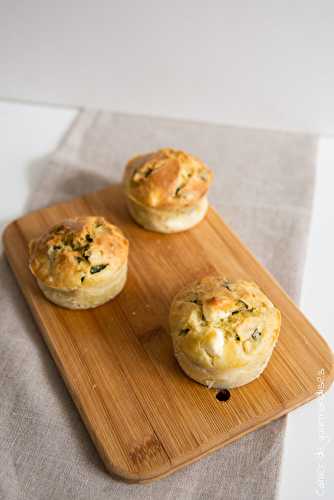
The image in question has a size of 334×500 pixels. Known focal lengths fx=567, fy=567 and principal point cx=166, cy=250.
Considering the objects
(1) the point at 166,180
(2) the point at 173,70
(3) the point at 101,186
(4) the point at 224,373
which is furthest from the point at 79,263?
(2) the point at 173,70

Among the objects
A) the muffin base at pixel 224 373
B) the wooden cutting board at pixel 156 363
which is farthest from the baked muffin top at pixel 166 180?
the muffin base at pixel 224 373

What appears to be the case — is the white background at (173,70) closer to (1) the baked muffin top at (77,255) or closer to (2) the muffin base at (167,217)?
(2) the muffin base at (167,217)

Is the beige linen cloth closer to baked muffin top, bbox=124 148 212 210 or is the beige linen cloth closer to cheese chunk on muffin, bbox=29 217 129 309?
cheese chunk on muffin, bbox=29 217 129 309

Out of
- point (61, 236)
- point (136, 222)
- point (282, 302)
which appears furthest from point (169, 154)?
point (282, 302)

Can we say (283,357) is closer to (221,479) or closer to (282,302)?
(282,302)

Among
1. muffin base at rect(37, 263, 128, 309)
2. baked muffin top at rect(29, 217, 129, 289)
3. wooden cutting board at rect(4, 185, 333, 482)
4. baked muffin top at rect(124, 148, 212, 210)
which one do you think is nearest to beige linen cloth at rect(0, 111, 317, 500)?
wooden cutting board at rect(4, 185, 333, 482)

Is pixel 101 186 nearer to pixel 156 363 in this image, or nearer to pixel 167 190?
pixel 167 190

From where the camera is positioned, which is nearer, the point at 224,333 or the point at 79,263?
the point at 224,333
